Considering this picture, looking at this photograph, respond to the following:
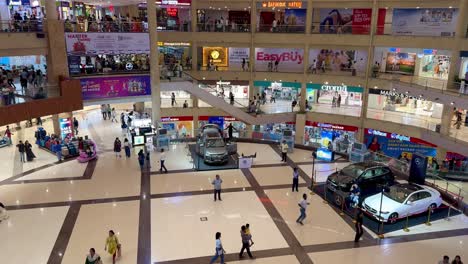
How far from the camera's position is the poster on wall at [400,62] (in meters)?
30.3

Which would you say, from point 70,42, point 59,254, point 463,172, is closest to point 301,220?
point 59,254

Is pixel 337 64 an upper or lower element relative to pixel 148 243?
upper

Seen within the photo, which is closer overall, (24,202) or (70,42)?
(24,202)

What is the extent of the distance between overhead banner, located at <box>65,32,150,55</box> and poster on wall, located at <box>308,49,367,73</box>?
45.1 feet

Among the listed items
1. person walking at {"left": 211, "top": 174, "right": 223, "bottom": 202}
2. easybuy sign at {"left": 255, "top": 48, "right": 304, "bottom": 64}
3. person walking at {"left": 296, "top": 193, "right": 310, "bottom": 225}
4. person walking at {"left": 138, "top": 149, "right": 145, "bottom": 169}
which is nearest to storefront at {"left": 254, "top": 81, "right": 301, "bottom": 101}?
easybuy sign at {"left": 255, "top": 48, "right": 304, "bottom": 64}

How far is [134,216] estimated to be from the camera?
15.5 metres

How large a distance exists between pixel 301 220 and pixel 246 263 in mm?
3555

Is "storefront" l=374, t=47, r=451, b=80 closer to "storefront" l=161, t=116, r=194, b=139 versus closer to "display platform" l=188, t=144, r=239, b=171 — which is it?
"display platform" l=188, t=144, r=239, b=171

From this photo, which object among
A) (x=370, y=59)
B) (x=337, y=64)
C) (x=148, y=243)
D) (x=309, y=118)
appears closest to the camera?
(x=148, y=243)

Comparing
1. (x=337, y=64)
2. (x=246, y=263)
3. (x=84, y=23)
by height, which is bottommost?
(x=246, y=263)

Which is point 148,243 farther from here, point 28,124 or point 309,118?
point 28,124

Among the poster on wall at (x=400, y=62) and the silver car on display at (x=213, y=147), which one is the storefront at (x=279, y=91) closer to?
the poster on wall at (x=400, y=62)

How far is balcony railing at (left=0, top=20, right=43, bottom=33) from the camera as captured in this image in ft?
60.7

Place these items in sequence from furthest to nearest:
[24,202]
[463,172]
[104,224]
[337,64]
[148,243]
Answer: [337,64] → [463,172] → [24,202] → [104,224] → [148,243]
